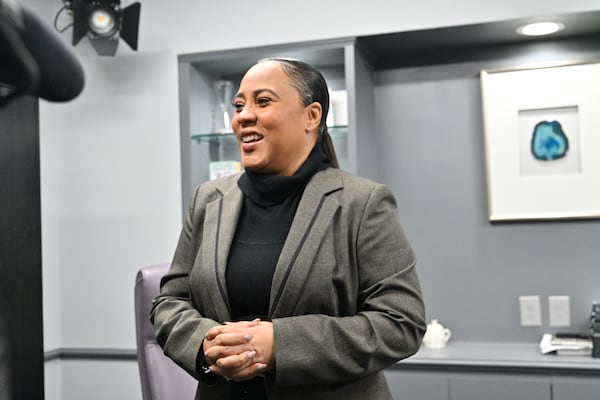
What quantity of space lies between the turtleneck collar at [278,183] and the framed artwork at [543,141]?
1648 millimetres

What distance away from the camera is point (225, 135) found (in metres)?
2.99

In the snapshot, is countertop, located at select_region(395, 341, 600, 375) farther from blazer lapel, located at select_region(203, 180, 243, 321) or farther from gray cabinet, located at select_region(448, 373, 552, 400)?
blazer lapel, located at select_region(203, 180, 243, 321)

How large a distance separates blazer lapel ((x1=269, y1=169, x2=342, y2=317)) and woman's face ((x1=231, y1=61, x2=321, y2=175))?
9 centimetres

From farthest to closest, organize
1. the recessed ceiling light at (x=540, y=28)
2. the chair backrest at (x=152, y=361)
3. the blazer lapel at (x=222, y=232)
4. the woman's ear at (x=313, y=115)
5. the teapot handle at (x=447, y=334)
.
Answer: the teapot handle at (x=447, y=334), the recessed ceiling light at (x=540, y=28), the chair backrest at (x=152, y=361), the woman's ear at (x=313, y=115), the blazer lapel at (x=222, y=232)

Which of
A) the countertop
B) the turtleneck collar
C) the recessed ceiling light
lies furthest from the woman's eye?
the recessed ceiling light

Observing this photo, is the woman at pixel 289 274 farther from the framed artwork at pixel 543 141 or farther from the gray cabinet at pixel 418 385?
the framed artwork at pixel 543 141

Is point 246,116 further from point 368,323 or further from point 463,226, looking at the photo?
point 463,226

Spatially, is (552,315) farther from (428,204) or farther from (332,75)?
(332,75)

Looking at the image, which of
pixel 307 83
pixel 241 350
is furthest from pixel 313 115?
pixel 241 350

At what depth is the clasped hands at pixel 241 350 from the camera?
3.93 ft

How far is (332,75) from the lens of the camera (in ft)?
10.2

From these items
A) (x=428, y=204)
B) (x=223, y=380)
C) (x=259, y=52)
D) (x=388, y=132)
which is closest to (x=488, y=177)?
(x=428, y=204)

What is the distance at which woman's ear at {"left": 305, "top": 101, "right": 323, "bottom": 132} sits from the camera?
1.44m

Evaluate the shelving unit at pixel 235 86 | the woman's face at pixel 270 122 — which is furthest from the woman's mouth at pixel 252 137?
the shelving unit at pixel 235 86
